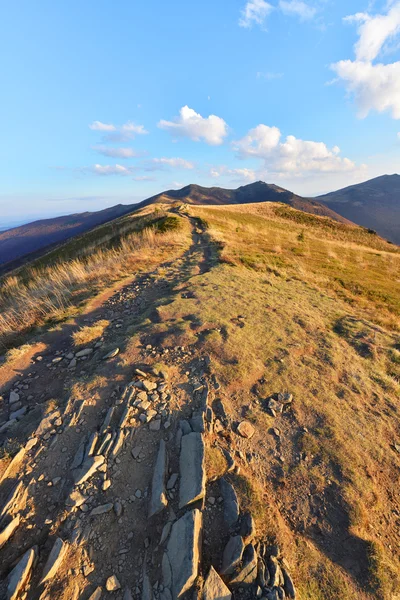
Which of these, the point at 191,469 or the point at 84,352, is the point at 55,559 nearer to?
the point at 191,469

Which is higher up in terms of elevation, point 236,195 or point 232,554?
point 236,195

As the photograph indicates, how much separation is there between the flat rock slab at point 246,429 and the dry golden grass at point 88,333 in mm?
5477

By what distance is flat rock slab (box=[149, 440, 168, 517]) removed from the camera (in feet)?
13.5

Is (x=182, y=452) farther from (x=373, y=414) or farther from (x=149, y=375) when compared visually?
(x=373, y=414)

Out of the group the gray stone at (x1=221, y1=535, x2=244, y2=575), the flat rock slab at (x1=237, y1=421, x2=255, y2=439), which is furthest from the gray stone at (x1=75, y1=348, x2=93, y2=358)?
the gray stone at (x1=221, y1=535, x2=244, y2=575)

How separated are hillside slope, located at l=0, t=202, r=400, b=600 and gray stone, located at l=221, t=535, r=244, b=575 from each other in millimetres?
19

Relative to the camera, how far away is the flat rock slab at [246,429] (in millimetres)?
5336

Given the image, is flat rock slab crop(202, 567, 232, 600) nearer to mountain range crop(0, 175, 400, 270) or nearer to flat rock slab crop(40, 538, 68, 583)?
flat rock slab crop(40, 538, 68, 583)

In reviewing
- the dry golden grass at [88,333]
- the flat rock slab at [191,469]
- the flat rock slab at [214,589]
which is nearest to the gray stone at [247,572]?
the flat rock slab at [214,589]

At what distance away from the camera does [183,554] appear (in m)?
3.59

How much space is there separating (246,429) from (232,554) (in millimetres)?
2067

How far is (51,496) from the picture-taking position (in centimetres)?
425

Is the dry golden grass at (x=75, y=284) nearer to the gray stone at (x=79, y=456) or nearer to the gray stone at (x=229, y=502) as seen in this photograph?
the gray stone at (x=79, y=456)

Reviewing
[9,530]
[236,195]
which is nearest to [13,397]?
[9,530]
